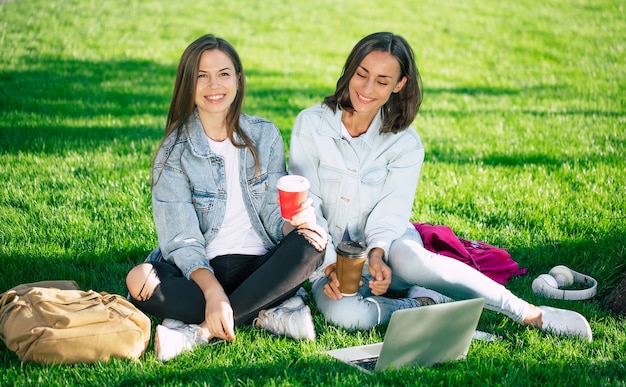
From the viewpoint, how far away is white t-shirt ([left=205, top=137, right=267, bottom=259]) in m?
3.56

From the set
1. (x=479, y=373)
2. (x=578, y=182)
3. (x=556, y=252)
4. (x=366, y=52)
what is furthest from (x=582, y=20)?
(x=479, y=373)

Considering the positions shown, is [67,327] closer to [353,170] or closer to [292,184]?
[292,184]

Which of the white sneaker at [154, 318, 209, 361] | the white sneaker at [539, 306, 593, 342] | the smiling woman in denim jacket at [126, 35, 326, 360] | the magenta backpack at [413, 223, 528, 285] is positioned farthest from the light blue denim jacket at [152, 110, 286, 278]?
the white sneaker at [539, 306, 593, 342]

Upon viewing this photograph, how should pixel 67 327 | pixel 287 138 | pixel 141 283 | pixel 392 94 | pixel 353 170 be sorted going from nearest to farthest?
1. pixel 67 327
2. pixel 141 283
3. pixel 353 170
4. pixel 392 94
5. pixel 287 138

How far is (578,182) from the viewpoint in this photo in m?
5.41

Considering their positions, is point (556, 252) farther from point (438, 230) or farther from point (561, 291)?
point (438, 230)

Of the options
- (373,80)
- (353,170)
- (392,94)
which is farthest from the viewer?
(392,94)

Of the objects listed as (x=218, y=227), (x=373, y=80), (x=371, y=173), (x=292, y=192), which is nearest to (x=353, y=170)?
(x=371, y=173)

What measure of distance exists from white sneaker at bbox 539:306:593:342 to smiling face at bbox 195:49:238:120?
1.99 m

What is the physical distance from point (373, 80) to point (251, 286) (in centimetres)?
127

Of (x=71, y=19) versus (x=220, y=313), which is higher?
(x=71, y=19)

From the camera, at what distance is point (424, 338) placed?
295 centimetres

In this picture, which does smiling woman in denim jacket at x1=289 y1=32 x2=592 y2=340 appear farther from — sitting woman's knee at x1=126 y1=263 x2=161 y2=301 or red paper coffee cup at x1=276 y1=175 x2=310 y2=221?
sitting woman's knee at x1=126 y1=263 x2=161 y2=301

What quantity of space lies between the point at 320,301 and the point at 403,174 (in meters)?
0.83
